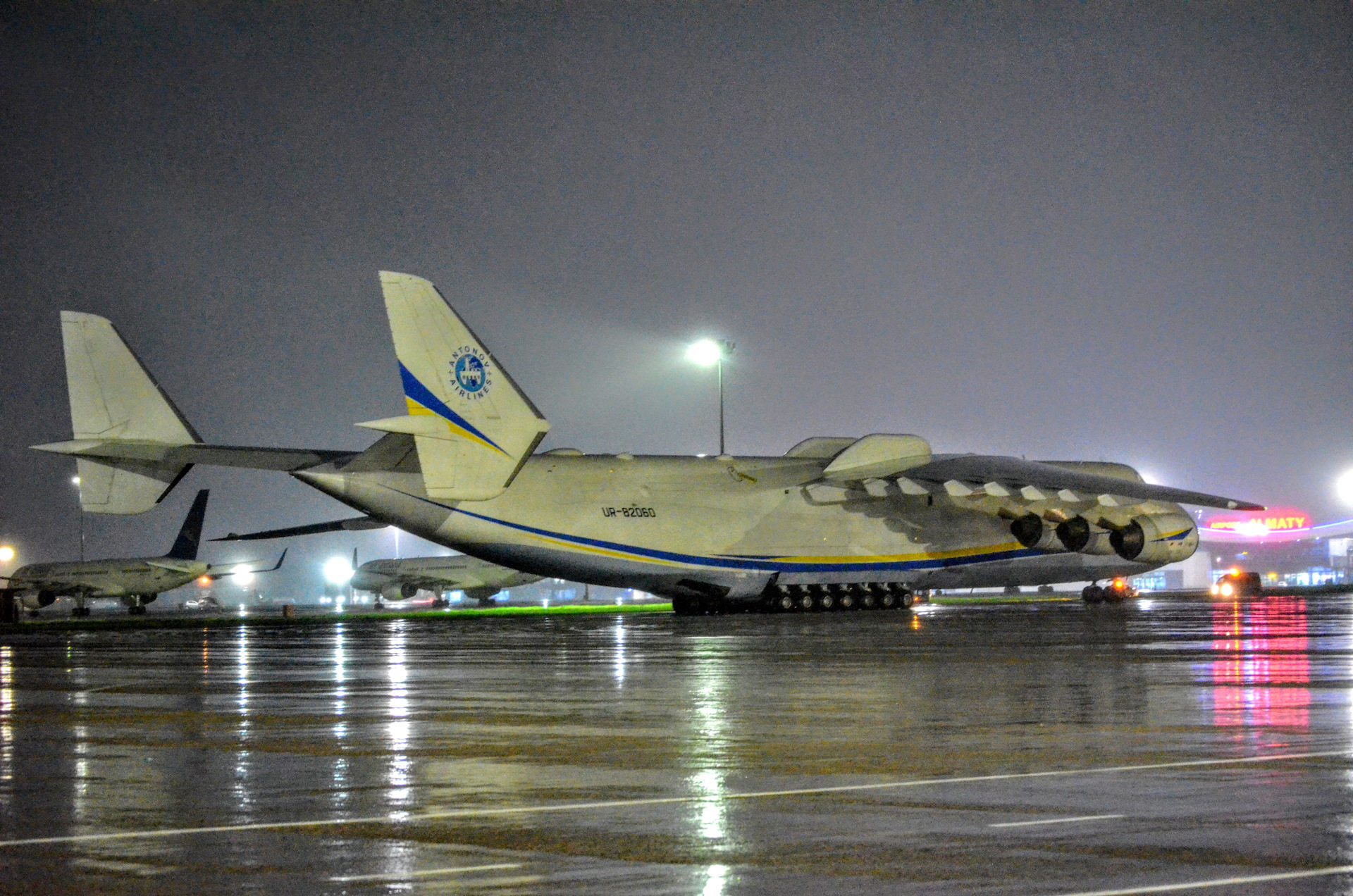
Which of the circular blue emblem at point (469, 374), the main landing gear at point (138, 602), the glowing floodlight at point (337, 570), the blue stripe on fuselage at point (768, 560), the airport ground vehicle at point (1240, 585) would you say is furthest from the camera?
the glowing floodlight at point (337, 570)

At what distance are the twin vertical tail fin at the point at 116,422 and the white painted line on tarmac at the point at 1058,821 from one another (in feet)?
100

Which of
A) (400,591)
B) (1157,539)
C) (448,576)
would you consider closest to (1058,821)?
(1157,539)

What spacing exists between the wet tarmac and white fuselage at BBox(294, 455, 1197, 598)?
16278mm

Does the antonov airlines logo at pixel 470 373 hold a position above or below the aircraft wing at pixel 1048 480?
above

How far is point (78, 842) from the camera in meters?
7.46

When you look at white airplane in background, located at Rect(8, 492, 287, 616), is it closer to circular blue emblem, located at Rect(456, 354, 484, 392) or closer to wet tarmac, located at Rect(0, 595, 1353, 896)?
circular blue emblem, located at Rect(456, 354, 484, 392)

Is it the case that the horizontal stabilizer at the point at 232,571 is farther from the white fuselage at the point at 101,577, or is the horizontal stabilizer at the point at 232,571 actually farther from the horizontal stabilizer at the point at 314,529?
the horizontal stabilizer at the point at 314,529

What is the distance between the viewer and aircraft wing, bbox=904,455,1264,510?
133 feet

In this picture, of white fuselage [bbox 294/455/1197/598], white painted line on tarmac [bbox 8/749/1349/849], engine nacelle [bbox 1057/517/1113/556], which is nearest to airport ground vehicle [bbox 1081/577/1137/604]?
white fuselage [bbox 294/455/1197/598]

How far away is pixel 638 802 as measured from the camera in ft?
28.2

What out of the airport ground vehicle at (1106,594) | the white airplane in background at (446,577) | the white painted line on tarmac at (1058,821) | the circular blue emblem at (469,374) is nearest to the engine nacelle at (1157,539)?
the airport ground vehicle at (1106,594)

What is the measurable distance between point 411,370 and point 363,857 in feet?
91.9

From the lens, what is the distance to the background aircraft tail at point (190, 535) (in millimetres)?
81444

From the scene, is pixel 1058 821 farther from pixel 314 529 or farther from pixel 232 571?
pixel 232 571
